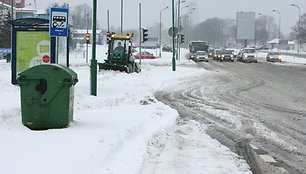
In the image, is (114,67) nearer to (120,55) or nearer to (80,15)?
(120,55)

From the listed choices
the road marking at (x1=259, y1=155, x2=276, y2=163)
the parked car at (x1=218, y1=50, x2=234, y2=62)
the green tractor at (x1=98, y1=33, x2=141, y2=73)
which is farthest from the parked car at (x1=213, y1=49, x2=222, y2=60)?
the road marking at (x1=259, y1=155, x2=276, y2=163)

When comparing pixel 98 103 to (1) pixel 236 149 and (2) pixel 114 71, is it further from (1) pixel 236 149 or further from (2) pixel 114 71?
(2) pixel 114 71

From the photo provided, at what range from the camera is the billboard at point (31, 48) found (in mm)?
17500

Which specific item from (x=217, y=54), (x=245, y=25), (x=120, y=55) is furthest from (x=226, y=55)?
(x=245, y=25)

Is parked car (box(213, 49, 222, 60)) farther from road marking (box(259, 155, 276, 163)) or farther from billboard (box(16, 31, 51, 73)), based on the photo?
road marking (box(259, 155, 276, 163))

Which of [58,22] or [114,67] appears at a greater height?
[58,22]

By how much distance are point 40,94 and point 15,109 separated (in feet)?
7.22

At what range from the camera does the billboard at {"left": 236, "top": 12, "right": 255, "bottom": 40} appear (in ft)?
412

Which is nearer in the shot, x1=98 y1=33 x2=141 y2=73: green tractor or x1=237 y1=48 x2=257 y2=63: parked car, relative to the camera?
x1=98 y1=33 x2=141 y2=73: green tractor

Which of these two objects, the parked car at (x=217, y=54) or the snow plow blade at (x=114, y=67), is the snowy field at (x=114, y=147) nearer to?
the snow plow blade at (x=114, y=67)

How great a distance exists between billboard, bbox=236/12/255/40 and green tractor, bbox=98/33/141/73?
9535 centimetres

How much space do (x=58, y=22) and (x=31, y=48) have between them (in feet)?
12.3

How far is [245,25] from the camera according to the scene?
127 metres

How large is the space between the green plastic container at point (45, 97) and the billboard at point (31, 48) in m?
8.05
